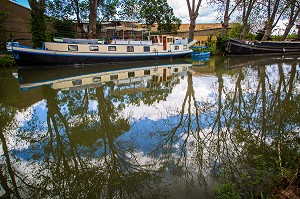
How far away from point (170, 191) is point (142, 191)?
330 millimetres

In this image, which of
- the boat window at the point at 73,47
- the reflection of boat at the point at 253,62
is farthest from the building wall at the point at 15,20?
the reflection of boat at the point at 253,62

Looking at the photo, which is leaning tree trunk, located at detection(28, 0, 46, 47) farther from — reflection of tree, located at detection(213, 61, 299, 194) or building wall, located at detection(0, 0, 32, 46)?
reflection of tree, located at detection(213, 61, 299, 194)

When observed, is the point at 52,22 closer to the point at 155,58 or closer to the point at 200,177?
the point at 155,58

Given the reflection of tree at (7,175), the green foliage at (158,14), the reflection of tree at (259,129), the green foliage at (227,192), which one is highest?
the green foliage at (158,14)

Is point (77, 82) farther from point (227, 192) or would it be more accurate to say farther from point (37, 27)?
point (37, 27)

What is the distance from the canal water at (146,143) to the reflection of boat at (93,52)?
7.30m

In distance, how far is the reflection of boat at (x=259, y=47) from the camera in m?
22.7

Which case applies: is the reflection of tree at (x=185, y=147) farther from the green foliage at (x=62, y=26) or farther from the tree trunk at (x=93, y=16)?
the green foliage at (x=62, y=26)

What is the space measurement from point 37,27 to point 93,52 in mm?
4997

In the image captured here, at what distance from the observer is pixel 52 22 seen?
2473 cm

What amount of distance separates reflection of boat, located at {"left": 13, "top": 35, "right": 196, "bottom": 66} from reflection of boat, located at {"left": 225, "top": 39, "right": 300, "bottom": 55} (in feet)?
20.7

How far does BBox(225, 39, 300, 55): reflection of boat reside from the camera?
22734mm


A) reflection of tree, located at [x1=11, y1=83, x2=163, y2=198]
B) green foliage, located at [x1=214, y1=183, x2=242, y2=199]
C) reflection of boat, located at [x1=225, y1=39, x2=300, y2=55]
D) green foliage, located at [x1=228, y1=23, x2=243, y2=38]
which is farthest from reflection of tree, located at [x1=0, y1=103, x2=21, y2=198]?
green foliage, located at [x1=228, y1=23, x2=243, y2=38]

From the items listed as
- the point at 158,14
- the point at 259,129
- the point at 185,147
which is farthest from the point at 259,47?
the point at 185,147
